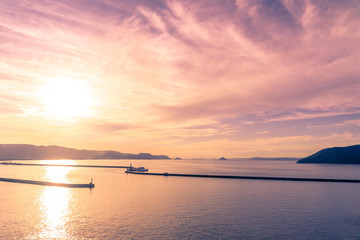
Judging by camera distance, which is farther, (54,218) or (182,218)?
(54,218)

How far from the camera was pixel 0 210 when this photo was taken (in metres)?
57.9

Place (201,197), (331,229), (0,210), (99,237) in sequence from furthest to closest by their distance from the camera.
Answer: (201,197) → (0,210) → (331,229) → (99,237)

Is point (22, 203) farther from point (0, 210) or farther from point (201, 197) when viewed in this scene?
point (201, 197)

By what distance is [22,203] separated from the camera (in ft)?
221

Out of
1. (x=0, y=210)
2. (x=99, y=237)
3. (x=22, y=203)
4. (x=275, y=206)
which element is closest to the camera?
(x=99, y=237)

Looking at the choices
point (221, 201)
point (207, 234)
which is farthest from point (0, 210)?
point (221, 201)

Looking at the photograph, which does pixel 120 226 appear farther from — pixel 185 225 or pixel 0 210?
pixel 0 210

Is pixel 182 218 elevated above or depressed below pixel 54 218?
above

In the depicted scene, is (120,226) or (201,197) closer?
(120,226)

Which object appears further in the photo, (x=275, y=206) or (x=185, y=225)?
(x=275, y=206)

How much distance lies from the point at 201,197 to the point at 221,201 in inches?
331

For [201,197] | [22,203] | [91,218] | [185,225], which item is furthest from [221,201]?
[22,203]

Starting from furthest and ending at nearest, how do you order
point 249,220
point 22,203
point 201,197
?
point 201,197 → point 22,203 → point 249,220

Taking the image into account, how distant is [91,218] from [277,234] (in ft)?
127
